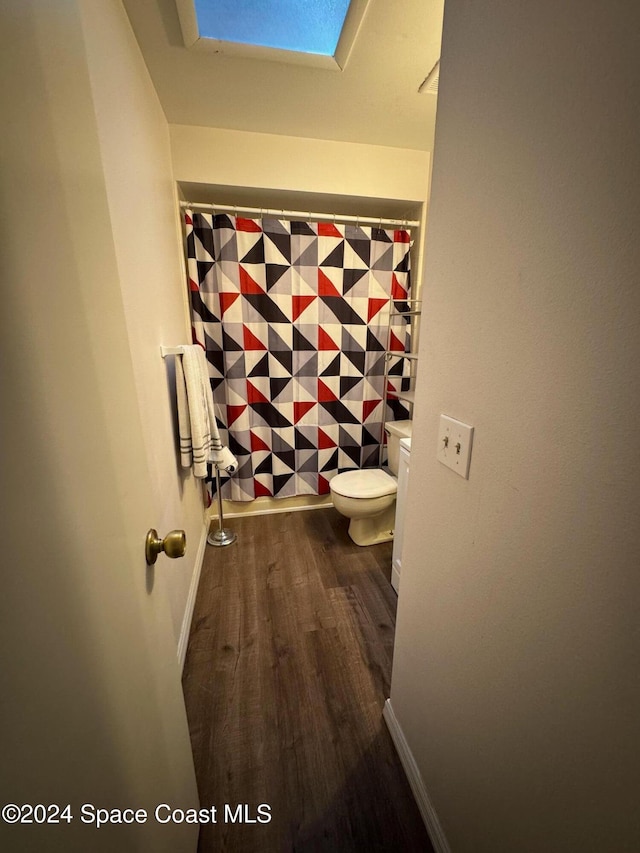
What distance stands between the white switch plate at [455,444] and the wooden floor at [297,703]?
1.04 meters

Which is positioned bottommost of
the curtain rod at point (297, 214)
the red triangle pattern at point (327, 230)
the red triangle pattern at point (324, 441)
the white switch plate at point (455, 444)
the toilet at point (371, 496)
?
the toilet at point (371, 496)

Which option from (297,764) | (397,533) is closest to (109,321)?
(297,764)

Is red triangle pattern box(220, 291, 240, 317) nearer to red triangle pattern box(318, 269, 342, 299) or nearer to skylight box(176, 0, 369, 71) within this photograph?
red triangle pattern box(318, 269, 342, 299)

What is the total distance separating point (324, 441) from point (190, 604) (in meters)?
1.26

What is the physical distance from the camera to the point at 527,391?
0.53 m

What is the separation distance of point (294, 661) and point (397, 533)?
0.77m

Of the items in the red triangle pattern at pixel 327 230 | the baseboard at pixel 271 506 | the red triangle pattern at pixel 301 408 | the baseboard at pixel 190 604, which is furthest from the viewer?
the baseboard at pixel 271 506

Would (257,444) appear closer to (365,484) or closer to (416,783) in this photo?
(365,484)

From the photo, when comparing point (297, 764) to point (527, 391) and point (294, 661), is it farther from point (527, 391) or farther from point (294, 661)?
point (527, 391)

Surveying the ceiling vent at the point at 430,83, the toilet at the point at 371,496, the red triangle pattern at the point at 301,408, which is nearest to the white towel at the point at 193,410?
the red triangle pattern at the point at 301,408

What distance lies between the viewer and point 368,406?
2355mm

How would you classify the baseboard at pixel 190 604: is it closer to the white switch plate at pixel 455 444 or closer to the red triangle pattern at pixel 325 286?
the white switch plate at pixel 455 444

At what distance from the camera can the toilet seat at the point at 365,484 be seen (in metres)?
1.92

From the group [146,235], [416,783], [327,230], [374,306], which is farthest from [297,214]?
[416,783]
